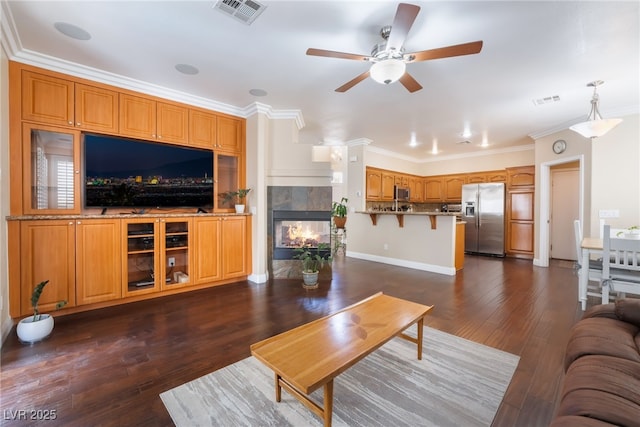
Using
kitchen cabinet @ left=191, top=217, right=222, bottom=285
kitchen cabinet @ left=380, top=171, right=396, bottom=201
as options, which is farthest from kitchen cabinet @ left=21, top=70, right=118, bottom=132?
kitchen cabinet @ left=380, top=171, right=396, bottom=201

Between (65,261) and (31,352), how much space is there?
95cm

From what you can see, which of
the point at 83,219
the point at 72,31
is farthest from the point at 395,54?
the point at 83,219

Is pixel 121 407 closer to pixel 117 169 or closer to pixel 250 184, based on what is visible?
pixel 117 169

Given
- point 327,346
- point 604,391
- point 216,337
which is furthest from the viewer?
point 216,337

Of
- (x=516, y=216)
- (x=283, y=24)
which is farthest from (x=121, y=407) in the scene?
(x=516, y=216)

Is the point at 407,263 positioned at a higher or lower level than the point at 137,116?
lower

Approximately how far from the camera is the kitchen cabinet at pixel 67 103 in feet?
8.97

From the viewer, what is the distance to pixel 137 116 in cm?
337

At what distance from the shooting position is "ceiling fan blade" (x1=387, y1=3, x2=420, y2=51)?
1675 millimetres

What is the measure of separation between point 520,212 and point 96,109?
8253 millimetres

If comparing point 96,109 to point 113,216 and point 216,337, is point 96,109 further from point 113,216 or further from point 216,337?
point 216,337

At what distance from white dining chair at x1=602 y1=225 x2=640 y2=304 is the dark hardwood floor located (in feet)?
1.56

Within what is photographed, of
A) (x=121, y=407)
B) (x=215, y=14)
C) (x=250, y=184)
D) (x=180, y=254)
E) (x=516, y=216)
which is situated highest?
(x=215, y=14)

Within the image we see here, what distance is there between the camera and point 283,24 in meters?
2.24
